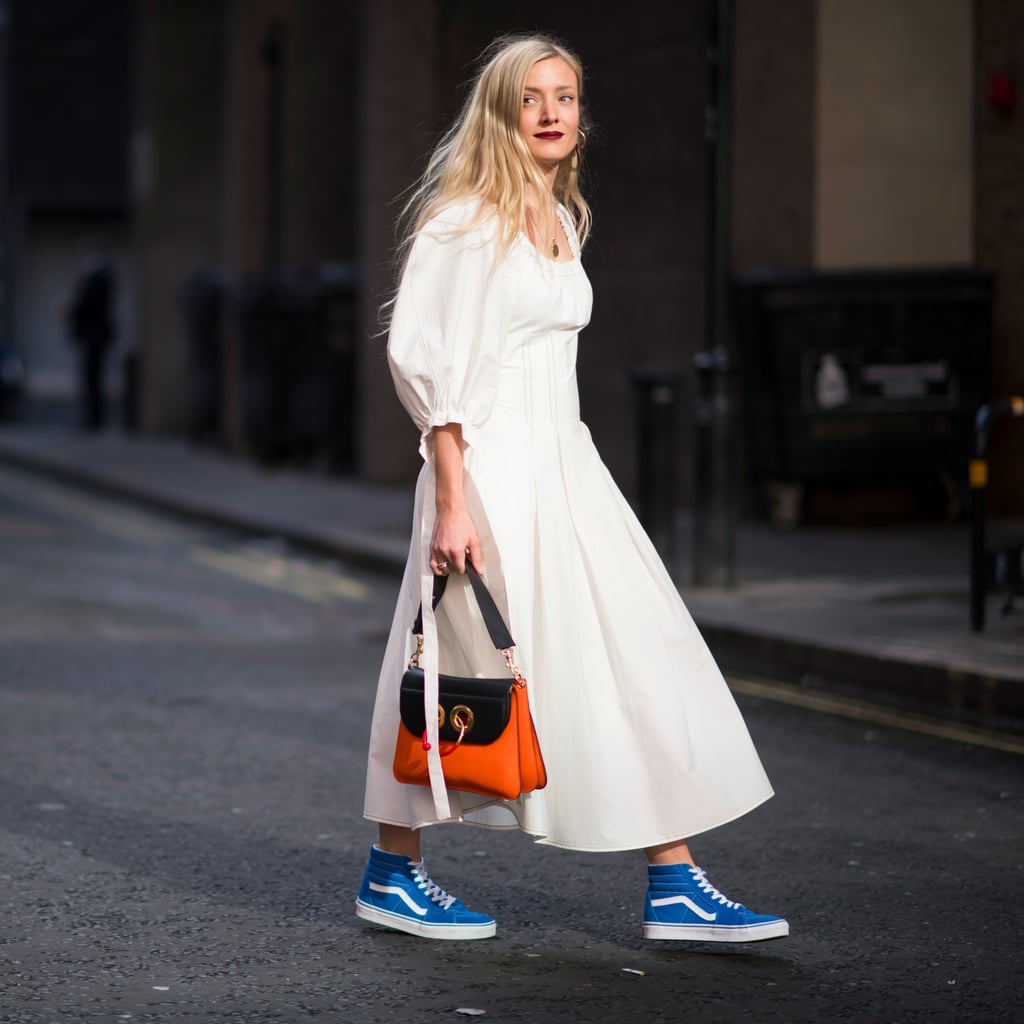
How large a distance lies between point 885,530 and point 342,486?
18.1 feet

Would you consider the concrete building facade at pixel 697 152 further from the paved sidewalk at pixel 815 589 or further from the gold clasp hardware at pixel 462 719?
the gold clasp hardware at pixel 462 719

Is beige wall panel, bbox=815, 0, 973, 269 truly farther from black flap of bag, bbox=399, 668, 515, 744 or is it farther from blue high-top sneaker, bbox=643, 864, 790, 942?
black flap of bag, bbox=399, 668, 515, 744

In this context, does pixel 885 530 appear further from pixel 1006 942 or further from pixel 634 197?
pixel 1006 942

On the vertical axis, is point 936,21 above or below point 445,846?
above

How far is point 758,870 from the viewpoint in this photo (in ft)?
16.6

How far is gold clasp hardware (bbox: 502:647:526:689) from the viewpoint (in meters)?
4.00

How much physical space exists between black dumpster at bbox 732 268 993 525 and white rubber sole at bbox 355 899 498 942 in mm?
8194

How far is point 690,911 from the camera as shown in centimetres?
421

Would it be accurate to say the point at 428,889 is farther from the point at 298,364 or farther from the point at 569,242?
the point at 298,364

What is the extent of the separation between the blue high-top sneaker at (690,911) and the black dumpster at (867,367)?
27.0 feet

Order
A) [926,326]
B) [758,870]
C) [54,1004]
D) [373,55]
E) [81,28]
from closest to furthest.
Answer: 1. [54,1004]
2. [758,870]
3. [926,326]
4. [373,55]
5. [81,28]

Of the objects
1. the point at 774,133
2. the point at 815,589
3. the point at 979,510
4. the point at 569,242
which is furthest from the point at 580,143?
the point at 774,133

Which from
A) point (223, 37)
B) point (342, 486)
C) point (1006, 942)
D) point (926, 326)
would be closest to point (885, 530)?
point (926, 326)

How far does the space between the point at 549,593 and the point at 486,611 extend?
0.15 meters
